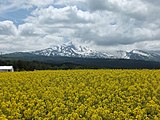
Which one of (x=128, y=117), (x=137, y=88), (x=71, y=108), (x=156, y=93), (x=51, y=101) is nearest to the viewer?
(x=128, y=117)

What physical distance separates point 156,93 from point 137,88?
6.73 ft

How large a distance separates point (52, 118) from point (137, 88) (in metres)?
8.23

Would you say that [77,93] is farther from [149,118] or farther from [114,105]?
[149,118]

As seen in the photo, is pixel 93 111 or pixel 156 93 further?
pixel 156 93

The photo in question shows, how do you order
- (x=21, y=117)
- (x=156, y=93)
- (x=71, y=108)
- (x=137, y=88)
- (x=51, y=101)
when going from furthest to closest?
1. (x=137, y=88)
2. (x=156, y=93)
3. (x=51, y=101)
4. (x=71, y=108)
5. (x=21, y=117)

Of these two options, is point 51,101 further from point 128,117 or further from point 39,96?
point 128,117

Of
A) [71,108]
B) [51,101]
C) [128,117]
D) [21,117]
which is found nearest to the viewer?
[128,117]

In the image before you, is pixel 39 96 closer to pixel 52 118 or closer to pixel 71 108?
pixel 71 108

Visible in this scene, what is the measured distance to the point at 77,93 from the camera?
18.1 m

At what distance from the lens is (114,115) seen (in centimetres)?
1221

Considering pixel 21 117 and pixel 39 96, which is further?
pixel 39 96

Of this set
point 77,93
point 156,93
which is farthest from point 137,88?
point 77,93

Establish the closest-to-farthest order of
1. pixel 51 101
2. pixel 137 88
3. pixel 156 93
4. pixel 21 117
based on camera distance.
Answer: pixel 21 117 < pixel 51 101 < pixel 156 93 < pixel 137 88

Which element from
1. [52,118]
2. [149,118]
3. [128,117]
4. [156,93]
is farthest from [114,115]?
[156,93]
